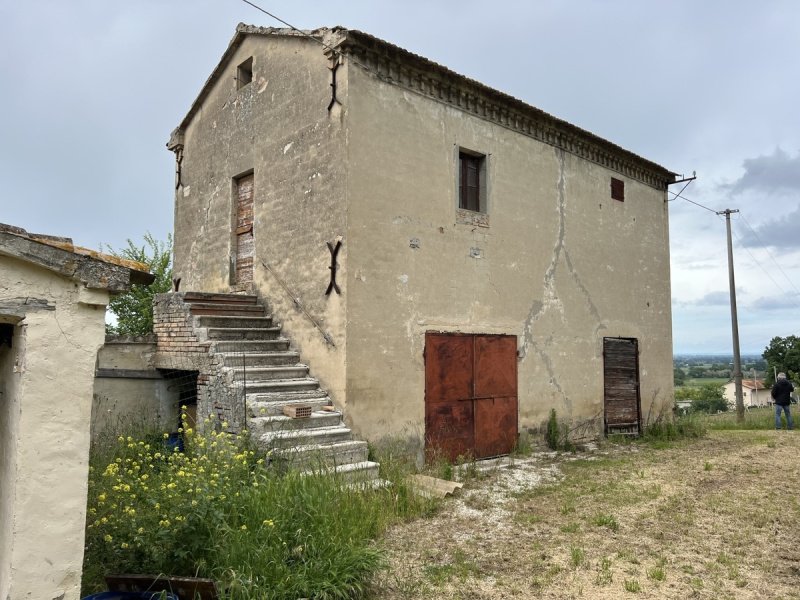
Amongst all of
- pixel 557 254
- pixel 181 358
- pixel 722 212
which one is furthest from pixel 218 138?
pixel 722 212

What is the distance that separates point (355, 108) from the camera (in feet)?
28.7

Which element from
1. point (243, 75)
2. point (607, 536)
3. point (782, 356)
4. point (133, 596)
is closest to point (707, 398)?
point (782, 356)

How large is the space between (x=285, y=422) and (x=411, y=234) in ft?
11.6

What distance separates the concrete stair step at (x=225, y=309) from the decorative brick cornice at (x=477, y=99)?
4117 mm

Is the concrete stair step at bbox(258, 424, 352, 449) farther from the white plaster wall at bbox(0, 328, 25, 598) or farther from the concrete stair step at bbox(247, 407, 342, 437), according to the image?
the white plaster wall at bbox(0, 328, 25, 598)

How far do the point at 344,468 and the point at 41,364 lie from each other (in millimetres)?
4057

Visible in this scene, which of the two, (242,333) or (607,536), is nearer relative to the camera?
(607,536)

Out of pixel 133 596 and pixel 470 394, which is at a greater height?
pixel 470 394

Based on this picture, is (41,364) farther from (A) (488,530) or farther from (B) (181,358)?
(B) (181,358)

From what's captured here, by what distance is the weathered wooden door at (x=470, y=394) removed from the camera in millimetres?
9430

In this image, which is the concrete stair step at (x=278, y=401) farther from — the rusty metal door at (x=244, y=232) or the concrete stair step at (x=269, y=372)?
the rusty metal door at (x=244, y=232)

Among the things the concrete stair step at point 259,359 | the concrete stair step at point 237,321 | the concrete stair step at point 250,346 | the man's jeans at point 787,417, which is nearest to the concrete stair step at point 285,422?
the concrete stair step at point 259,359

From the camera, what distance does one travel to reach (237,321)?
30.4 ft

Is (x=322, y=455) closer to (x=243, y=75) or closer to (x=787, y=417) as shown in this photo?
(x=243, y=75)
